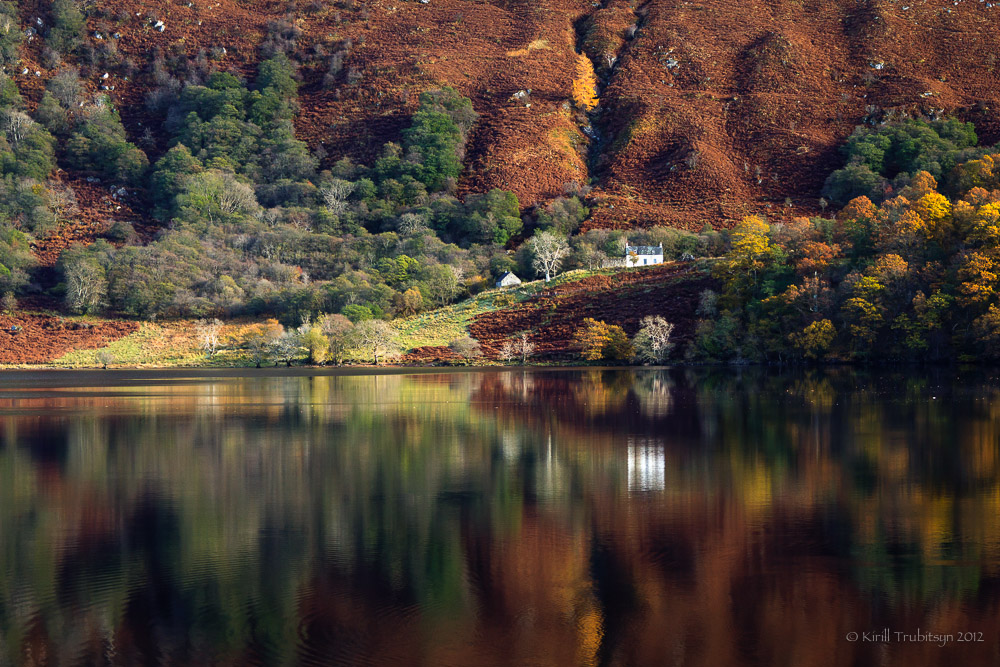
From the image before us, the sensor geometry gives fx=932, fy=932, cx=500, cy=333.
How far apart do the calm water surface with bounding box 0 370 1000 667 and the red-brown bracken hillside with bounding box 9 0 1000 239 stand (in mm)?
91506

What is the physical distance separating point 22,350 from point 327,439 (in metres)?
73.0

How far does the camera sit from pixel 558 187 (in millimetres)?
130250

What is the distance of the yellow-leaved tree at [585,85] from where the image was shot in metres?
149

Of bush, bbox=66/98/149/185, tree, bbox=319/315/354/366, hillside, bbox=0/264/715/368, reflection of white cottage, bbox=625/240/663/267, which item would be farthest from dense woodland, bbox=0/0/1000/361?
tree, bbox=319/315/354/366

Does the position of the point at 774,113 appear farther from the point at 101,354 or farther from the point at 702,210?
the point at 101,354

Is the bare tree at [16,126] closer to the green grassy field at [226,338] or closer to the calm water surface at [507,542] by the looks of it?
the green grassy field at [226,338]

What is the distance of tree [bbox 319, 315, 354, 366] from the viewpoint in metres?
82.2

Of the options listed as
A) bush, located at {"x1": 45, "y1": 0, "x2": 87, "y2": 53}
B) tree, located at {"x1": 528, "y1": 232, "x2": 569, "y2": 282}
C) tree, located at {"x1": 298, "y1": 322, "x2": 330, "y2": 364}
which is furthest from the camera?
bush, located at {"x1": 45, "y1": 0, "x2": 87, "y2": 53}

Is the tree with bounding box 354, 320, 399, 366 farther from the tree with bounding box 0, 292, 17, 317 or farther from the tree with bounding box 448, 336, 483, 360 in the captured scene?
the tree with bounding box 0, 292, 17, 317

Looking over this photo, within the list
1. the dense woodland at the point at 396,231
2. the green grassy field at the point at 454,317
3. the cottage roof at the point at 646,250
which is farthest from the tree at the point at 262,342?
the cottage roof at the point at 646,250

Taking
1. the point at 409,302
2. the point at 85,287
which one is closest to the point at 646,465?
the point at 409,302

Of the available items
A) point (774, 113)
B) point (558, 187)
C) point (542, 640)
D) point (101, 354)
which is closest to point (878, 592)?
point (542, 640)

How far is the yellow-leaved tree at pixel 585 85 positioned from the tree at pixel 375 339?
77277mm

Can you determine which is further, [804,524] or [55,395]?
[55,395]
